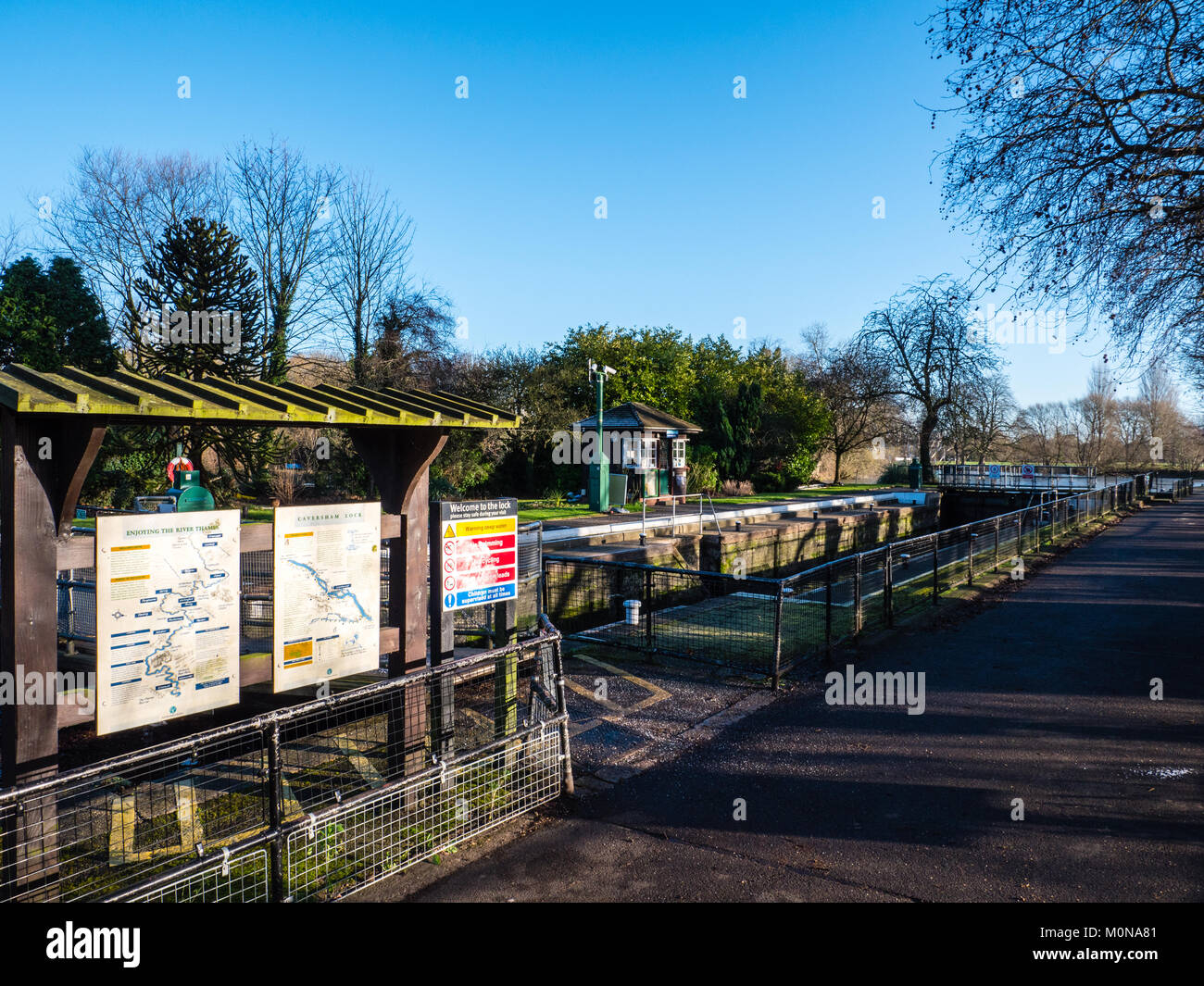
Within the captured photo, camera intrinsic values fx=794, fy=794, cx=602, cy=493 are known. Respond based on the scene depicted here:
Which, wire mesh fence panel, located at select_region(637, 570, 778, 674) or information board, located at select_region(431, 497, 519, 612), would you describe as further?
wire mesh fence panel, located at select_region(637, 570, 778, 674)

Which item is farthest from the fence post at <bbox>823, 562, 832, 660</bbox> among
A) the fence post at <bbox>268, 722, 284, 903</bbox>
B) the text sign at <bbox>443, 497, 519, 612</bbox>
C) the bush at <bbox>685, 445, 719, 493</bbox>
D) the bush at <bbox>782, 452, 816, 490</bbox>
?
the bush at <bbox>782, 452, 816, 490</bbox>

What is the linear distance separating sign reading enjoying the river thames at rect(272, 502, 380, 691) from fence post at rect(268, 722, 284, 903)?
2.01 feet

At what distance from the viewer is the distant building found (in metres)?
27.1

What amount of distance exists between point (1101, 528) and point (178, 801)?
88.8 feet

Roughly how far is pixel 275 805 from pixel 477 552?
2.04 meters

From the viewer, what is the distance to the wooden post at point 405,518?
200 inches

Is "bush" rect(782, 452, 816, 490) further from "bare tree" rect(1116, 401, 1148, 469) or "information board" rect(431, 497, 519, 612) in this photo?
"information board" rect(431, 497, 519, 612)

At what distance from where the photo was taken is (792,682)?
7.94 metres

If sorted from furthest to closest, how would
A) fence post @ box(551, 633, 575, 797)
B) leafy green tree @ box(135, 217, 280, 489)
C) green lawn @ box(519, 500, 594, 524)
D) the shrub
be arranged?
the shrub, green lawn @ box(519, 500, 594, 524), leafy green tree @ box(135, 217, 280, 489), fence post @ box(551, 633, 575, 797)

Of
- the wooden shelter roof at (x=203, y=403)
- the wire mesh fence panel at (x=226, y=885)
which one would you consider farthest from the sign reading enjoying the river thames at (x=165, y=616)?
the wire mesh fence panel at (x=226, y=885)

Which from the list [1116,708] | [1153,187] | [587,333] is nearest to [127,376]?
[1116,708]

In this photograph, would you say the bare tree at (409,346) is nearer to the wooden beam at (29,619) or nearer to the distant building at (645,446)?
the distant building at (645,446)

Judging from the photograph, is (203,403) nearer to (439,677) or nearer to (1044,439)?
(439,677)

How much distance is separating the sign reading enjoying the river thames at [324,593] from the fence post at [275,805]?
2.01 ft
